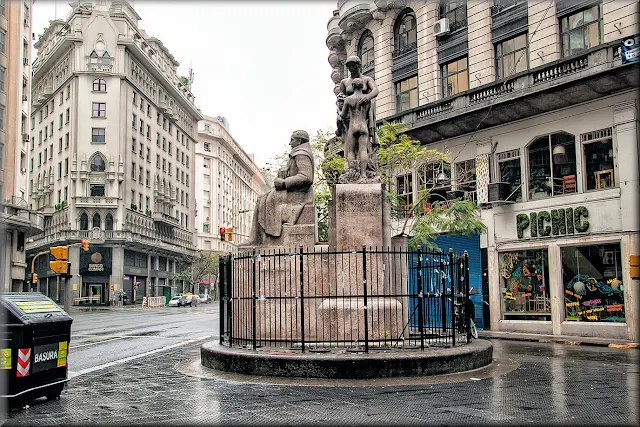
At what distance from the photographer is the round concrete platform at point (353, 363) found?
9359mm

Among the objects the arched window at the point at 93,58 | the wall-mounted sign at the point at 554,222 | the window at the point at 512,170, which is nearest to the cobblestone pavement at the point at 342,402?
the wall-mounted sign at the point at 554,222

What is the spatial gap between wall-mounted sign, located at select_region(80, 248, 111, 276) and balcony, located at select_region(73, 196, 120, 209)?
15.4ft

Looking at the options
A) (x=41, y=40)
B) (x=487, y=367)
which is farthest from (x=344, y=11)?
(x=41, y=40)

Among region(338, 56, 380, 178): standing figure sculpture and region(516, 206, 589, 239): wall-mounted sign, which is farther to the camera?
region(516, 206, 589, 239): wall-mounted sign

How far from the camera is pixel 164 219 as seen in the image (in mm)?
76938

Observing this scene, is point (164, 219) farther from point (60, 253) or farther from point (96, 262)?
point (60, 253)

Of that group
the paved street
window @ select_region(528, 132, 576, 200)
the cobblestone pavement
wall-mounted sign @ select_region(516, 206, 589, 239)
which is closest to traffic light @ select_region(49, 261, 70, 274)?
the paved street

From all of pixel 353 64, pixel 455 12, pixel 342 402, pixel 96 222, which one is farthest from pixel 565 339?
pixel 96 222

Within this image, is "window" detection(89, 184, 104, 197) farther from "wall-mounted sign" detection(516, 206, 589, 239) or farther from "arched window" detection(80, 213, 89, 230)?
"wall-mounted sign" detection(516, 206, 589, 239)

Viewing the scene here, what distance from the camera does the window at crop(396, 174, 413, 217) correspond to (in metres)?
27.5

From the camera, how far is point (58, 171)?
69.5 m

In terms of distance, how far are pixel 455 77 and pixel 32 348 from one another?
2362 centimetres

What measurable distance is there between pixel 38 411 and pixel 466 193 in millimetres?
21252

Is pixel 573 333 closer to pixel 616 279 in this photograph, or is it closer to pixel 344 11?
pixel 616 279
